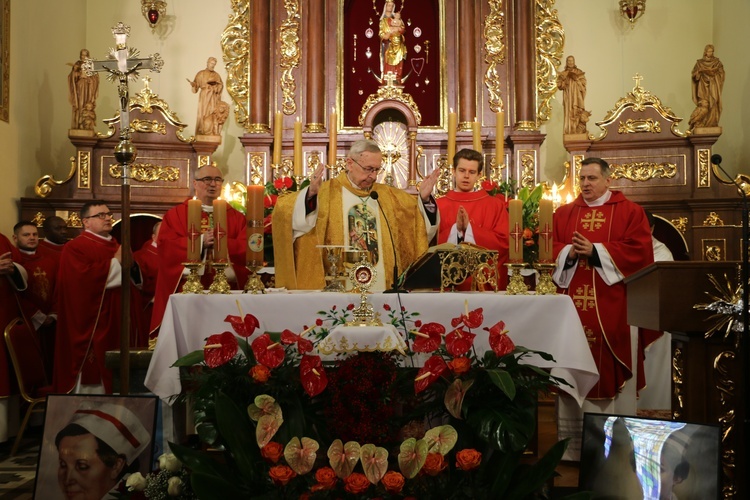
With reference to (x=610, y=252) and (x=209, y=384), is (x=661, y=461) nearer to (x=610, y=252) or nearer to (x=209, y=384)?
(x=209, y=384)

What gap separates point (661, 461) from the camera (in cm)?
367

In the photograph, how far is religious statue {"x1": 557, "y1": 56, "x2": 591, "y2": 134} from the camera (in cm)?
963

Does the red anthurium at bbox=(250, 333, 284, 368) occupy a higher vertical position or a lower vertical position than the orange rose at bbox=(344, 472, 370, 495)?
higher

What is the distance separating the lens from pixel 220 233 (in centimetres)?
530

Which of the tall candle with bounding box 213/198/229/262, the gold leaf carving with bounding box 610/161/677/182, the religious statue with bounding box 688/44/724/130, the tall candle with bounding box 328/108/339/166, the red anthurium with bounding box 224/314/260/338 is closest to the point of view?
the red anthurium with bounding box 224/314/260/338

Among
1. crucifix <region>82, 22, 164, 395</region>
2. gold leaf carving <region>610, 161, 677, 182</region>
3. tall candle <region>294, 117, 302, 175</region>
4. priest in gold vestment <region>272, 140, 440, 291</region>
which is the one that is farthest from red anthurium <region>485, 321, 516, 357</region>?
gold leaf carving <region>610, 161, 677, 182</region>

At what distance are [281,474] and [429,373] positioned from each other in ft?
2.54

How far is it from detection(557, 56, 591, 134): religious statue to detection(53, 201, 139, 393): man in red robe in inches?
200

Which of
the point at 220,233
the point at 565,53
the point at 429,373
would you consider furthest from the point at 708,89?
the point at 429,373

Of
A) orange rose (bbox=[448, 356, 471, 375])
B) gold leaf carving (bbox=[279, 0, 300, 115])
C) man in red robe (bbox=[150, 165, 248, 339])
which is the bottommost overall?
orange rose (bbox=[448, 356, 471, 375])

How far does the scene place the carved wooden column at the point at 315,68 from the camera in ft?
33.7

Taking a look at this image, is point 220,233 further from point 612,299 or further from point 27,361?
point 27,361

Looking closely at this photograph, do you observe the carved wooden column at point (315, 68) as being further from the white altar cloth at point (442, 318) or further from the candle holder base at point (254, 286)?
the white altar cloth at point (442, 318)

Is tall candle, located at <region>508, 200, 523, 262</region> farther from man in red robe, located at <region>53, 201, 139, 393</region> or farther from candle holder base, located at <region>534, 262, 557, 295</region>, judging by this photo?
man in red robe, located at <region>53, 201, 139, 393</region>
